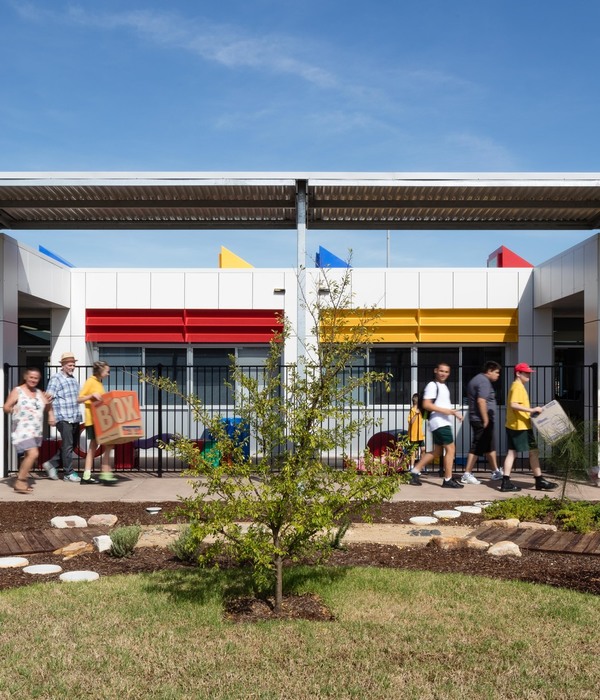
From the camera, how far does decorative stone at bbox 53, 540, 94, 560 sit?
720cm

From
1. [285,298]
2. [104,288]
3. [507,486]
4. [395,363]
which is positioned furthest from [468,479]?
[104,288]

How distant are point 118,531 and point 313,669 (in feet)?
10.2

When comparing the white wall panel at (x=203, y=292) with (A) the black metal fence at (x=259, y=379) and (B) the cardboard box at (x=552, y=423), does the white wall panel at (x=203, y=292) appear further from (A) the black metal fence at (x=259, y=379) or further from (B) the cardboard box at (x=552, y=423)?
(B) the cardboard box at (x=552, y=423)

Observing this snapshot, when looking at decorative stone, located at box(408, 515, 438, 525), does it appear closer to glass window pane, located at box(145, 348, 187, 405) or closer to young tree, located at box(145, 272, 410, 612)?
young tree, located at box(145, 272, 410, 612)

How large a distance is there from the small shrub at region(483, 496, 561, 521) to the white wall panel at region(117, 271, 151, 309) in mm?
9161

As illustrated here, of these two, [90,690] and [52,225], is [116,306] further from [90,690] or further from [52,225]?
[90,690]

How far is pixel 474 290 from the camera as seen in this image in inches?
637

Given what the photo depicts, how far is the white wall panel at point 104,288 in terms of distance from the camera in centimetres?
1596

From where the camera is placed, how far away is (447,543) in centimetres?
740

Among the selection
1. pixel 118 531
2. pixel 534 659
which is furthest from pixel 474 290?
pixel 534 659

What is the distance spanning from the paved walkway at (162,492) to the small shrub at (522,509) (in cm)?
88

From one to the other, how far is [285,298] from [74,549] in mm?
9320

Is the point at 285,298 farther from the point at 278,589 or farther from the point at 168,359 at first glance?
the point at 278,589

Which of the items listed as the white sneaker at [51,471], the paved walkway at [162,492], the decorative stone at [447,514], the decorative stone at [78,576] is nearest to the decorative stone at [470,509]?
the decorative stone at [447,514]
